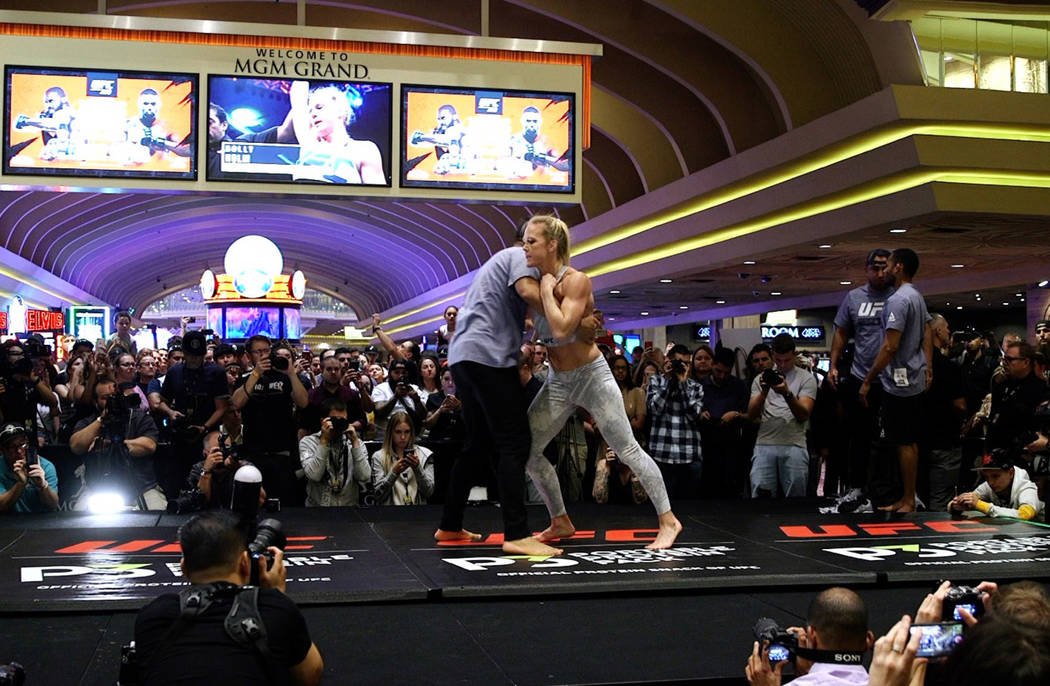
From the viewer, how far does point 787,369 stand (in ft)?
25.8

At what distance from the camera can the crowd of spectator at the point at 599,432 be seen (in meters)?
6.49

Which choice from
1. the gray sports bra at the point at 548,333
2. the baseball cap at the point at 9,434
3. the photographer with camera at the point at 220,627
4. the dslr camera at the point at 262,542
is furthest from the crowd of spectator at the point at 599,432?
the photographer with camera at the point at 220,627

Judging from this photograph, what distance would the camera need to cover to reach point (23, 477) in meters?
6.23

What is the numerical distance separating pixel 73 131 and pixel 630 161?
11436mm

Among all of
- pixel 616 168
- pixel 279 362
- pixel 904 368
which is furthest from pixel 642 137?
pixel 904 368

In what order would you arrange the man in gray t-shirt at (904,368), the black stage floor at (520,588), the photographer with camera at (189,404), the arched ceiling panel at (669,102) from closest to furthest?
the black stage floor at (520,588) < the man in gray t-shirt at (904,368) < the photographer with camera at (189,404) < the arched ceiling panel at (669,102)

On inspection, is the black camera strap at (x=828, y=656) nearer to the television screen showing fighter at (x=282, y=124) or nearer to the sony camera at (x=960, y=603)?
the sony camera at (x=960, y=603)

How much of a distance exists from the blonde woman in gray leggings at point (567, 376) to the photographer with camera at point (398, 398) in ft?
8.66

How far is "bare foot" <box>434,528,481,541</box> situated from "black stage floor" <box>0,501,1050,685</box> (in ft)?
0.25

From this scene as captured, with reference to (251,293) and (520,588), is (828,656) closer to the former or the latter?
(520,588)

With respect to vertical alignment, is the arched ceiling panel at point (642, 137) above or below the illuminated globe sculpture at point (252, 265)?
above

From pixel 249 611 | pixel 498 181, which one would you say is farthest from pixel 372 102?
pixel 249 611

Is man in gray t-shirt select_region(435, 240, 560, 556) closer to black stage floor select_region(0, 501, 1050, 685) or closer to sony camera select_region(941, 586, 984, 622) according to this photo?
black stage floor select_region(0, 501, 1050, 685)

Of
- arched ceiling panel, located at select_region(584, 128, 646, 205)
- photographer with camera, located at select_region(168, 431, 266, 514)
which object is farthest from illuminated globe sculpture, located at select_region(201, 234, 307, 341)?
photographer with camera, located at select_region(168, 431, 266, 514)
